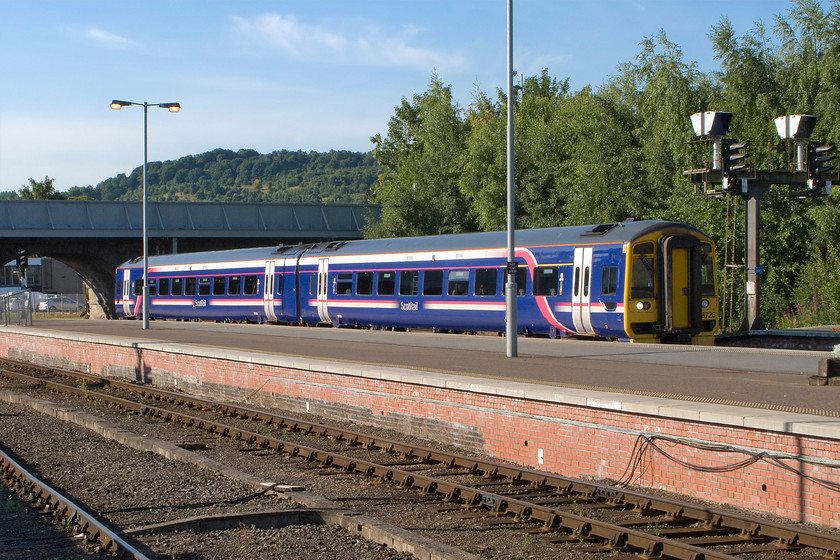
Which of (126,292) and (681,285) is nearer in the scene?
(681,285)

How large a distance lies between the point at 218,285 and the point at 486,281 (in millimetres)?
17287

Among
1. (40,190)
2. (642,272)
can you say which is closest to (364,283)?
(642,272)

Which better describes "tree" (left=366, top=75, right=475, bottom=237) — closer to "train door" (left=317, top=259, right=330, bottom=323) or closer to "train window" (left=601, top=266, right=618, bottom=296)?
"train door" (left=317, top=259, right=330, bottom=323)

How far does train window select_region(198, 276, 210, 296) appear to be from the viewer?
38.7m

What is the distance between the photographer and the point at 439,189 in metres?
53.8

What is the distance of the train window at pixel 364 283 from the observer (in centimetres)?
2870

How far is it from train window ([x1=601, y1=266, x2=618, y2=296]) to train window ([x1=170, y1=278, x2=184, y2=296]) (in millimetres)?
24903

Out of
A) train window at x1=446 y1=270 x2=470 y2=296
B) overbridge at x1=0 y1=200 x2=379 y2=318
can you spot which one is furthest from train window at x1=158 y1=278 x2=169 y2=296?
train window at x1=446 y1=270 x2=470 y2=296

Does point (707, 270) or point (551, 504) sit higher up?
point (707, 270)

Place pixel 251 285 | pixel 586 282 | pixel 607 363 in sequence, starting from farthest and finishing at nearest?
pixel 251 285 → pixel 586 282 → pixel 607 363

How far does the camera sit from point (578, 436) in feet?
35.1

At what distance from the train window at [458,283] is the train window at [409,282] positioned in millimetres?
1528

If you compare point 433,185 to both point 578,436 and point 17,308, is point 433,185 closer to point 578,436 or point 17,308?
point 17,308

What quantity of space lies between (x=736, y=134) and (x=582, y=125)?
8.80 metres
